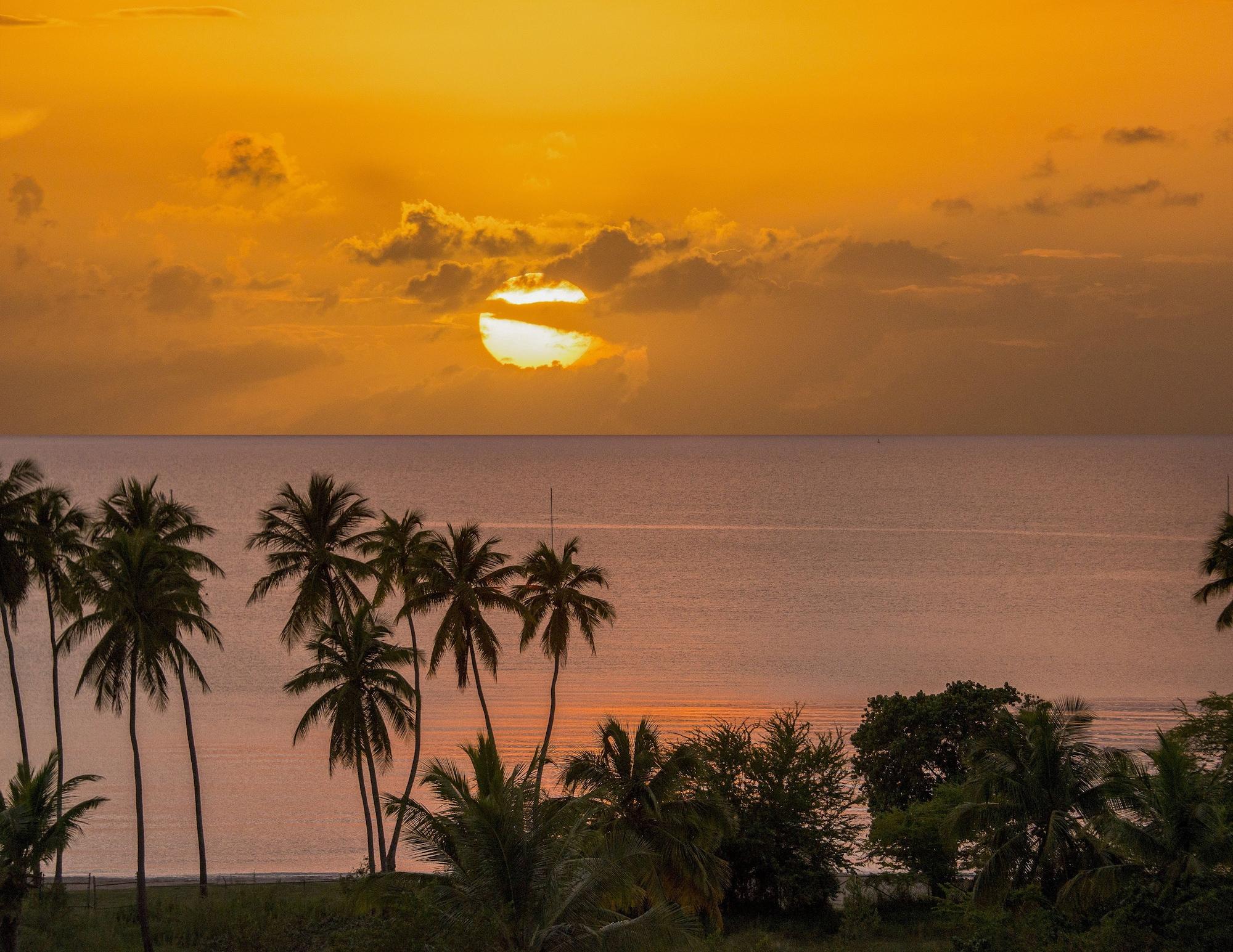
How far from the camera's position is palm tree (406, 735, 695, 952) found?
1836 centimetres

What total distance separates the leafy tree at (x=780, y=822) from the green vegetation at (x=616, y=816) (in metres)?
0.08

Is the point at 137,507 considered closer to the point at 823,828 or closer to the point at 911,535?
the point at 823,828

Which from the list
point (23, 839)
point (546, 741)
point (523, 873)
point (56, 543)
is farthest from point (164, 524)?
point (523, 873)

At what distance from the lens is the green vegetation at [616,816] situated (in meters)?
19.5

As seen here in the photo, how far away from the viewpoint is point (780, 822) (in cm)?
3450

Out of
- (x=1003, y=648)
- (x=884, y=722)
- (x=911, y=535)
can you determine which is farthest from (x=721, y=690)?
(x=911, y=535)

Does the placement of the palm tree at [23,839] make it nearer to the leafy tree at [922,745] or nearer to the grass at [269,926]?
the grass at [269,926]

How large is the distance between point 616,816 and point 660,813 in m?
1.10

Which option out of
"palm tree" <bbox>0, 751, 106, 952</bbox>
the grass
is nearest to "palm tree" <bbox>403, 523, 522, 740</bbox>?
the grass

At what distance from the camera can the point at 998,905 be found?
23.8 m

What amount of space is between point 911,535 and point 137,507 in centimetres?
13911

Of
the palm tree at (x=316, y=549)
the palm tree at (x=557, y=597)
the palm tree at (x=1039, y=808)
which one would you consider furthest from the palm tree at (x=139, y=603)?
the palm tree at (x=1039, y=808)

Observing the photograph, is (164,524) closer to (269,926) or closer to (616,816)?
(269,926)

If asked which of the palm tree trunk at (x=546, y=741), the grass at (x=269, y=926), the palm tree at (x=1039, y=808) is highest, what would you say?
the palm tree trunk at (x=546, y=741)
